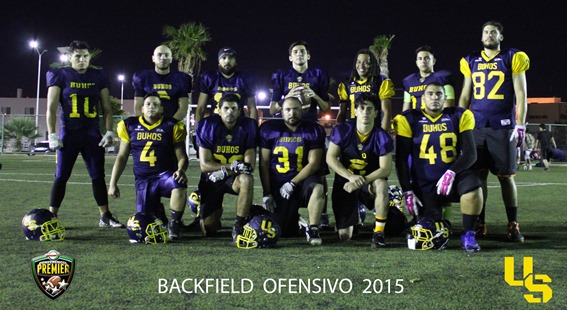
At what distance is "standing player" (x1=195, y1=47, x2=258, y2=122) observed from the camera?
22.6 feet

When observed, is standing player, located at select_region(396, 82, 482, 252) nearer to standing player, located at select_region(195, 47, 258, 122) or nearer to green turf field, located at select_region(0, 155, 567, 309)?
green turf field, located at select_region(0, 155, 567, 309)

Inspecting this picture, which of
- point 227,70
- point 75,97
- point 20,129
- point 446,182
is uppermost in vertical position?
point 20,129

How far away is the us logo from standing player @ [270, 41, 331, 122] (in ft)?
11.9

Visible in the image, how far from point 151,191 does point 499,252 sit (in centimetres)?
352

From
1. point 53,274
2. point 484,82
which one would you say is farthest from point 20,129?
point 53,274

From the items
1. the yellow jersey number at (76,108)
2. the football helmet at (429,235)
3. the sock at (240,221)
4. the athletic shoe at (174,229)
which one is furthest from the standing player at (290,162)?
the yellow jersey number at (76,108)

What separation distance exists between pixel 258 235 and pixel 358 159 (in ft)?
4.73

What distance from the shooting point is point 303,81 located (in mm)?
6926

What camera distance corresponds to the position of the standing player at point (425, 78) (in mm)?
6586

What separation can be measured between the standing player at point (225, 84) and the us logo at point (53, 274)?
333 centimetres

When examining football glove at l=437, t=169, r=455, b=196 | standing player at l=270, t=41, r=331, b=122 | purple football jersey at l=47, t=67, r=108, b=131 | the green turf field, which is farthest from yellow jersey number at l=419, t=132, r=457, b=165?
purple football jersey at l=47, t=67, r=108, b=131

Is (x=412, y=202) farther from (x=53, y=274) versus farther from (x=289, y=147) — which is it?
(x=53, y=274)

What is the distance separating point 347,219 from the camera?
5773 mm

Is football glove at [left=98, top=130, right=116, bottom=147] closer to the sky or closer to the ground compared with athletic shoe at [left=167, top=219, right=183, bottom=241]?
closer to the sky
